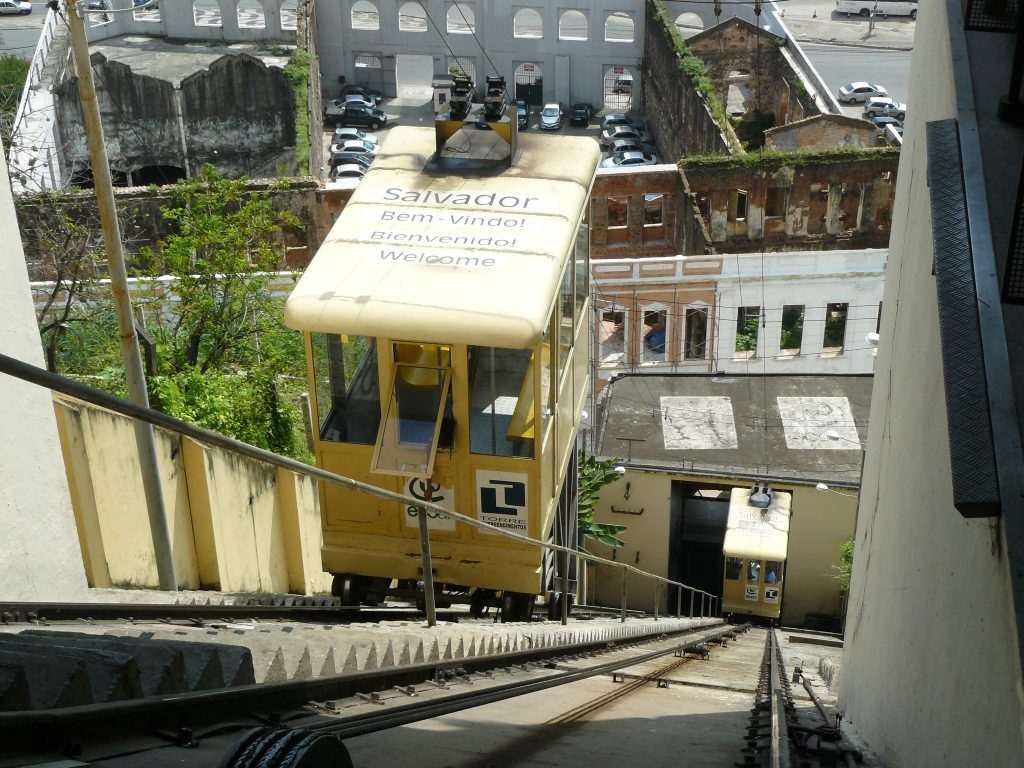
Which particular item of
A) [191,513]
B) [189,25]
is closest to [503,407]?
[191,513]

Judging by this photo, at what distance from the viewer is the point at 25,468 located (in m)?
5.84

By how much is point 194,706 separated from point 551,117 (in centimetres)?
4062

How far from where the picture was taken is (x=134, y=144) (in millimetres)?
35781

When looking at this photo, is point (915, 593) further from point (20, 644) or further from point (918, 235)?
point (20, 644)

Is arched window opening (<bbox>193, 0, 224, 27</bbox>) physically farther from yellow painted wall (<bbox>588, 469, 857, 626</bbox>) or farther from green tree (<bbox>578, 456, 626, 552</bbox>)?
green tree (<bbox>578, 456, 626, 552</bbox>)

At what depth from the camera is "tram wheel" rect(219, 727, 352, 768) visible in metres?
1.88

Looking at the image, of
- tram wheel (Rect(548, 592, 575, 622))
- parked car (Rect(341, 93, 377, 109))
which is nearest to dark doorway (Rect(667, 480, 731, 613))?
tram wheel (Rect(548, 592, 575, 622))

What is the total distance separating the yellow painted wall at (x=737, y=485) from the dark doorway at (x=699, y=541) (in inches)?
25.7

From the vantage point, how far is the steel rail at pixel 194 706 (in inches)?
89.4

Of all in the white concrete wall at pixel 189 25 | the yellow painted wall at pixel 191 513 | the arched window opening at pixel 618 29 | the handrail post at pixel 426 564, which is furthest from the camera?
the arched window opening at pixel 618 29

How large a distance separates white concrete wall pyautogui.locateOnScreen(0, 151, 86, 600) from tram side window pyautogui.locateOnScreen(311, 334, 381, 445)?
2.51 meters

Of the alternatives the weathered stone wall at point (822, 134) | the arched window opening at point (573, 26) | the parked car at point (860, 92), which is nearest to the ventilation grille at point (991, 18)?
the weathered stone wall at point (822, 134)

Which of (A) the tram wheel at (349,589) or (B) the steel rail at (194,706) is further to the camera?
(A) the tram wheel at (349,589)

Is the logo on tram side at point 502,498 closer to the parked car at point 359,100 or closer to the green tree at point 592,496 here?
the green tree at point 592,496
